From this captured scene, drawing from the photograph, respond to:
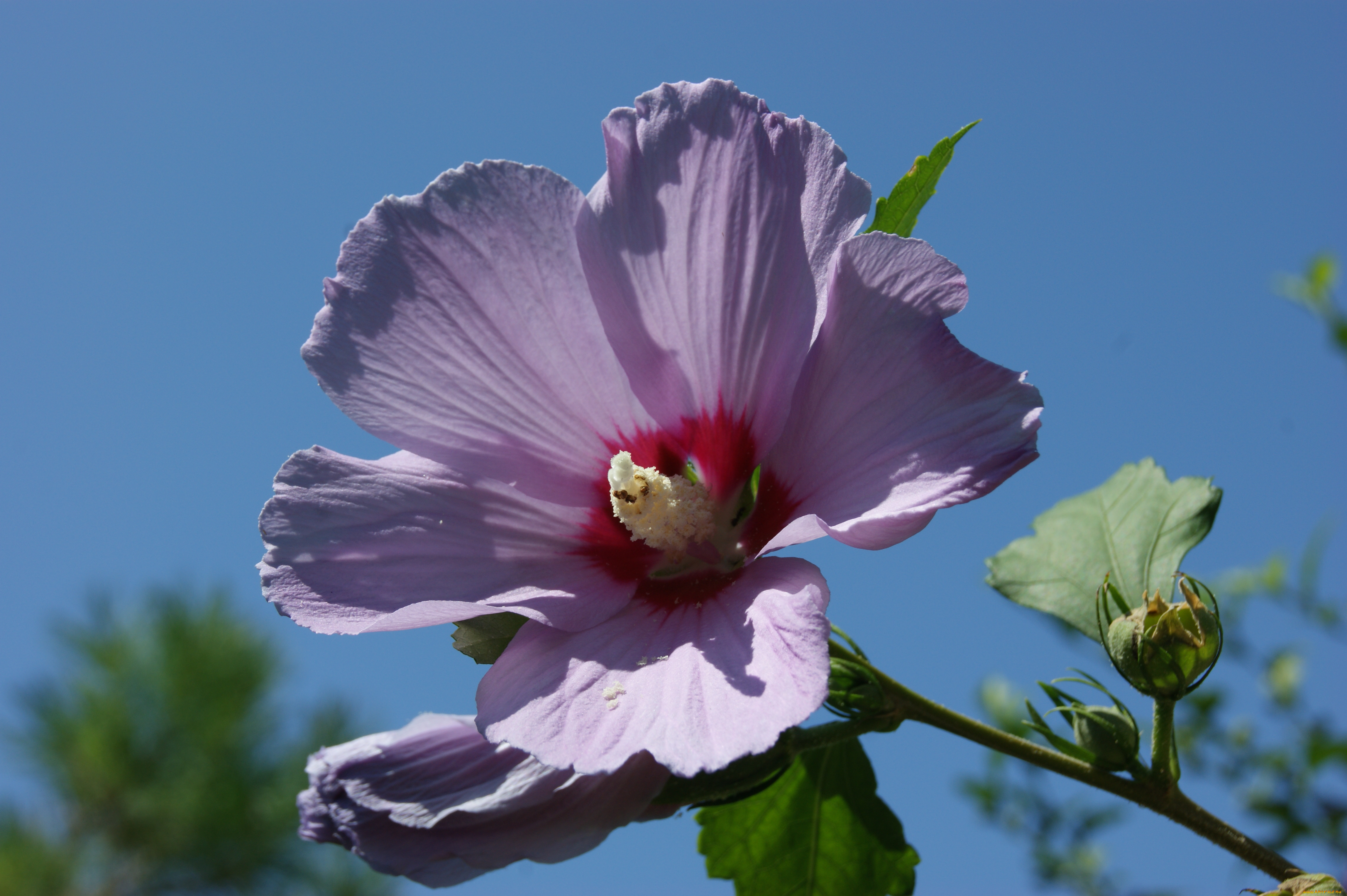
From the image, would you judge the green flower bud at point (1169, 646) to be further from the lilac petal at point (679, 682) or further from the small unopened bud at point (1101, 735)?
the lilac petal at point (679, 682)

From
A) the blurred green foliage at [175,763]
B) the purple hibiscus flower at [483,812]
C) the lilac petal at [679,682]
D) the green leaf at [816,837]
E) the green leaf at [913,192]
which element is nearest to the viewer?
the lilac petal at [679,682]

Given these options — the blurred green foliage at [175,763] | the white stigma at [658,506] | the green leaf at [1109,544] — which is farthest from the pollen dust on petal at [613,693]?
the blurred green foliage at [175,763]

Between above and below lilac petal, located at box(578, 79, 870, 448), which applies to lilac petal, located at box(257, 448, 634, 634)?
below

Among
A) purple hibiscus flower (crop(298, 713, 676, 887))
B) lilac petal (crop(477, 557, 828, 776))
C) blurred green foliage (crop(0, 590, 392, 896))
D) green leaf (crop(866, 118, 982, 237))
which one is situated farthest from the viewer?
blurred green foliage (crop(0, 590, 392, 896))

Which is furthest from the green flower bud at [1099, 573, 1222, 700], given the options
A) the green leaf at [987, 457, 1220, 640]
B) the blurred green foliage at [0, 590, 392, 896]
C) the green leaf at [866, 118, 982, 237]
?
the blurred green foliage at [0, 590, 392, 896]

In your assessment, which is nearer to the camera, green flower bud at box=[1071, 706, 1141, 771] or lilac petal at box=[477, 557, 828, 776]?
lilac petal at box=[477, 557, 828, 776]

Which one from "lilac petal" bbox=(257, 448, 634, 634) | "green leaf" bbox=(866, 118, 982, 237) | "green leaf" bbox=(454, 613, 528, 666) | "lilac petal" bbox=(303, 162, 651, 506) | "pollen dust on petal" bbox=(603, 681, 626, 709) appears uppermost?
"green leaf" bbox=(866, 118, 982, 237)

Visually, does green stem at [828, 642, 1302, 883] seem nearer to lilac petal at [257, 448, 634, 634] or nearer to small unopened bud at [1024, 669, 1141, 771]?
small unopened bud at [1024, 669, 1141, 771]
